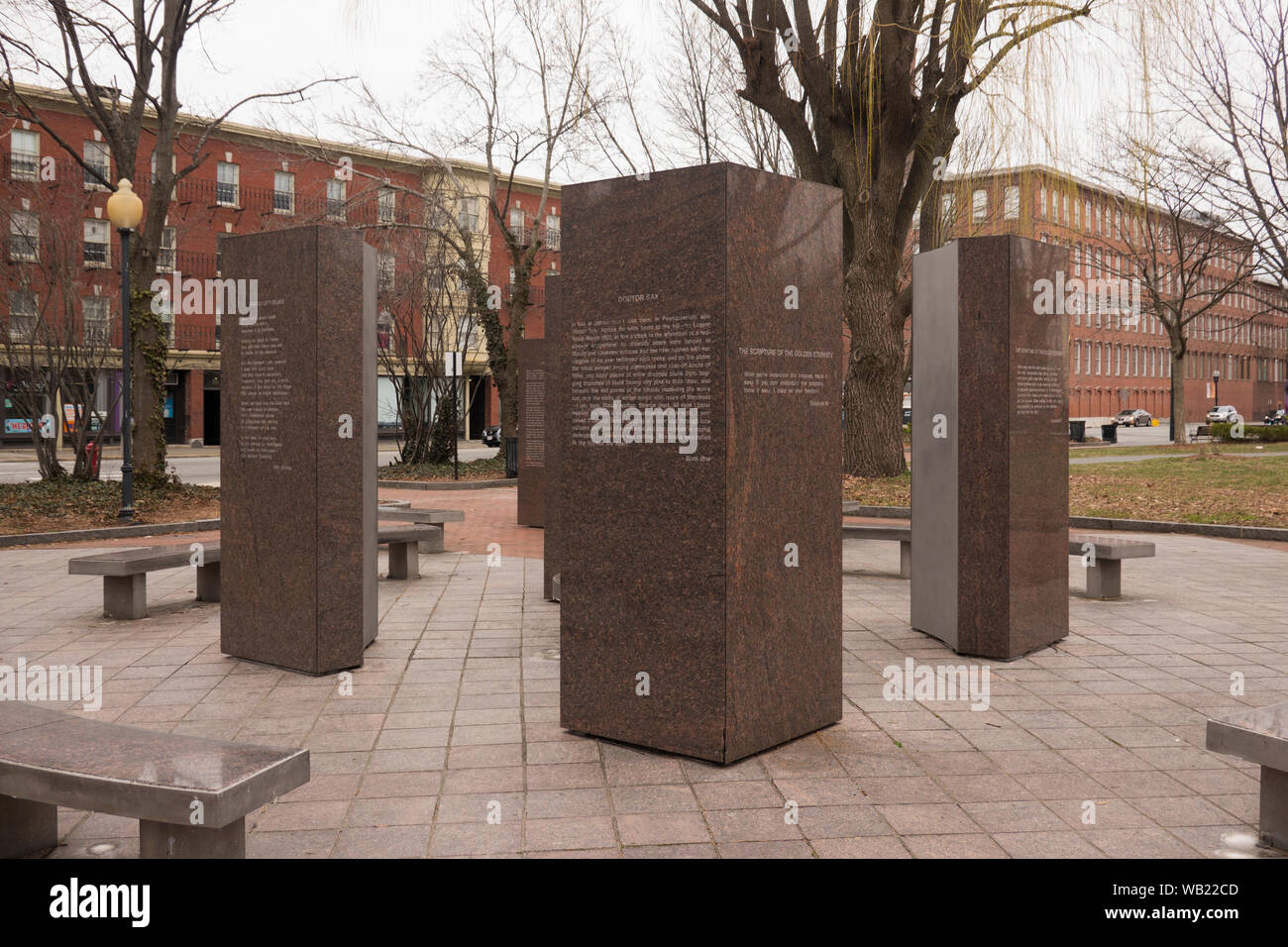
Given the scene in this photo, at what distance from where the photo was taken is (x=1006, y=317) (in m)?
6.63

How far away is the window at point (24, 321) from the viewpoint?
57.8 feet

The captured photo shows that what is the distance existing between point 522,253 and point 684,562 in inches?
1033

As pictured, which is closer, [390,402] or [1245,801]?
[1245,801]

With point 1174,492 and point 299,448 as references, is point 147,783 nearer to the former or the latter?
point 299,448

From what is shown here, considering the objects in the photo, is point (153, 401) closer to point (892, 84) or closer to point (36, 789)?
point (892, 84)

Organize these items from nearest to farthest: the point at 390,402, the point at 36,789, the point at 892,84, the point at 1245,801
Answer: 1. the point at 36,789
2. the point at 1245,801
3. the point at 892,84
4. the point at 390,402

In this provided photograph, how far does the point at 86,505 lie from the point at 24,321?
4959 mm

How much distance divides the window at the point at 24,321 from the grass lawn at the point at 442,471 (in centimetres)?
839

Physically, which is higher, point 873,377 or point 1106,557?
point 873,377

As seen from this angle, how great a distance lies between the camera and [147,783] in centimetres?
320

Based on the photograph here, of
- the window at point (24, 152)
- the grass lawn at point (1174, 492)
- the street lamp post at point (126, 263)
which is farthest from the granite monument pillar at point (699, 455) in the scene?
the window at point (24, 152)

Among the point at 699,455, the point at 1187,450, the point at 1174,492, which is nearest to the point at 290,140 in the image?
the point at 1174,492

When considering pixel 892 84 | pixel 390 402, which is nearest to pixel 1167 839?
pixel 892 84

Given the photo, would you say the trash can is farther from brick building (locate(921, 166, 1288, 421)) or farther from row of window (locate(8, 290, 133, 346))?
brick building (locate(921, 166, 1288, 421))
